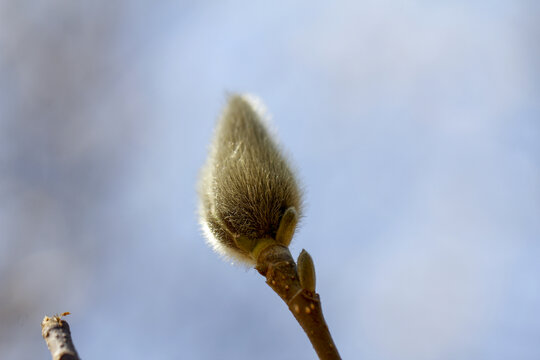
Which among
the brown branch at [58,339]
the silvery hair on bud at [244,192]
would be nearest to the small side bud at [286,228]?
the silvery hair on bud at [244,192]

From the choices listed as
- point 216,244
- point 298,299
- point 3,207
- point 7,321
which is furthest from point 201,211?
point 3,207

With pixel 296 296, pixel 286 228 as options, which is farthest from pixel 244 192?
pixel 296 296

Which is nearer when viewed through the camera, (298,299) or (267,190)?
(298,299)

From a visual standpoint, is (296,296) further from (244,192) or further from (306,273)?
(244,192)

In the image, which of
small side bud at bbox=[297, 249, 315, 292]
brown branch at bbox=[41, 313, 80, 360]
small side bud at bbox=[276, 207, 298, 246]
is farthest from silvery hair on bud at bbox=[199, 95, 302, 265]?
brown branch at bbox=[41, 313, 80, 360]

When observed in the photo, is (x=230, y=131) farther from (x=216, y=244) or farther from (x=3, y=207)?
(x=3, y=207)

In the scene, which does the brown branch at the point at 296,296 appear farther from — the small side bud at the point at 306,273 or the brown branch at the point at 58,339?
the brown branch at the point at 58,339

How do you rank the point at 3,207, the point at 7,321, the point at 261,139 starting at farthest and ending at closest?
the point at 3,207 < the point at 7,321 < the point at 261,139

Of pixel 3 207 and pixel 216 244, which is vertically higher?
pixel 3 207
